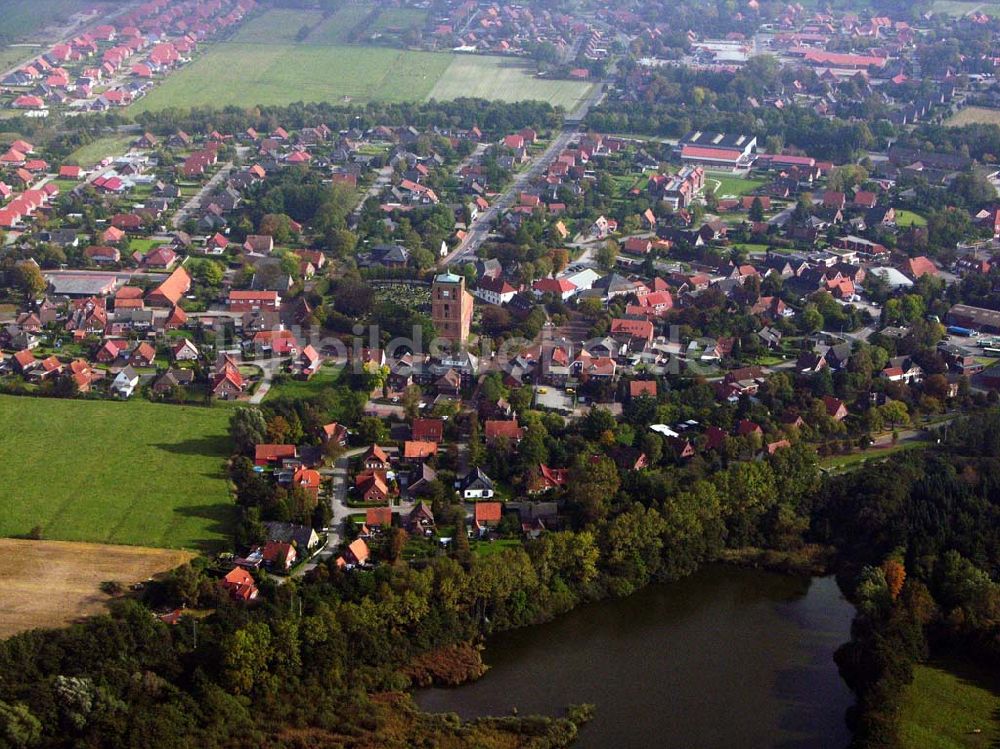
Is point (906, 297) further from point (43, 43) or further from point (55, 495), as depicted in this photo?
point (43, 43)

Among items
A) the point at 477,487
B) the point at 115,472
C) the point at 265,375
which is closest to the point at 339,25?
the point at 265,375

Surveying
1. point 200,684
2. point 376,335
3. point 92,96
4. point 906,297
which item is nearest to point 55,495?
point 200,684

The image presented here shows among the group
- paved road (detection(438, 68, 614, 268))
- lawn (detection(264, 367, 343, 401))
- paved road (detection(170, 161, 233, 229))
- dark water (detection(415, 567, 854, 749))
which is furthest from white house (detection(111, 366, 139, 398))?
paved road (detection(170, 161, 233, 229))

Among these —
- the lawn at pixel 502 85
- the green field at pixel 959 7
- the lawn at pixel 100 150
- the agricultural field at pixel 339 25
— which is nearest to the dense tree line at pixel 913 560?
the lawn at pixel 100 150

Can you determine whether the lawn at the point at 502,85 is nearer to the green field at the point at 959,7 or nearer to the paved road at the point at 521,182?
the paved road at the point at 521,182

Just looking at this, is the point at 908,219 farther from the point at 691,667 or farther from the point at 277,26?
the point at 277,26

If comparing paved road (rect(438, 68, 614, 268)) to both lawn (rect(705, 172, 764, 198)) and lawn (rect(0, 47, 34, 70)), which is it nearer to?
lawn (rect(705, 172, 764, 198))
